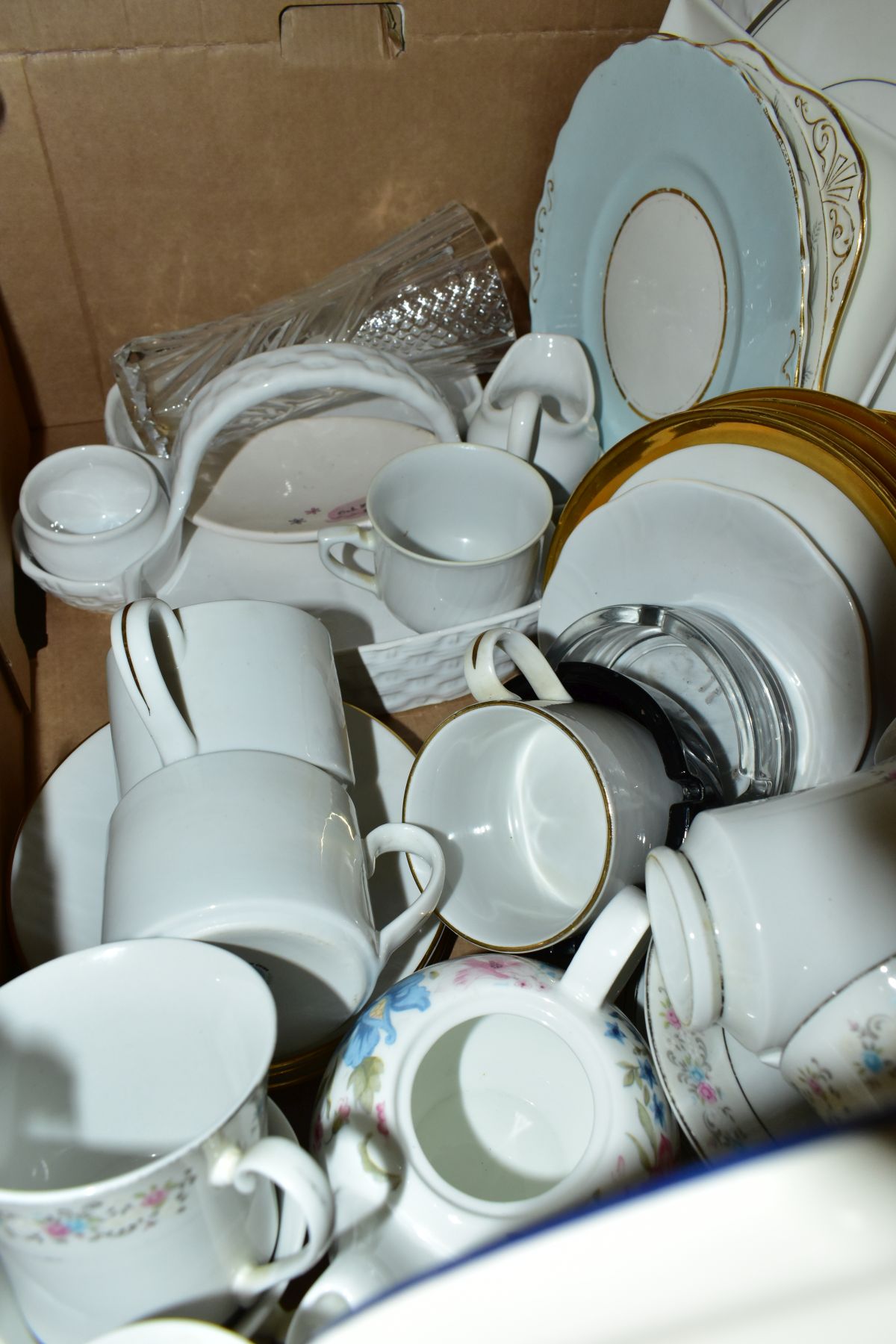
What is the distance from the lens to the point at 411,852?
438mm

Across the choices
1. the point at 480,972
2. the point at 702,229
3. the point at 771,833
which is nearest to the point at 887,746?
the point at 771,833

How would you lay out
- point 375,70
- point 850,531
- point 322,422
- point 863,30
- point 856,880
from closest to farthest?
1. point 856,880
2. point 850,531
3. point 863,30
4. point 375,70
5. point 322,422

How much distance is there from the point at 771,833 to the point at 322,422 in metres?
0.52

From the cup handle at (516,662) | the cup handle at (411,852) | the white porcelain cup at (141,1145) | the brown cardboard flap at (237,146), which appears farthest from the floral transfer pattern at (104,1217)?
the brown cardboard flap at (237,146)

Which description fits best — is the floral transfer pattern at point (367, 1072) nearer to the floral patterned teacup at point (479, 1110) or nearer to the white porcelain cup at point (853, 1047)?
the floral patterned teacup at point (479, 1110)

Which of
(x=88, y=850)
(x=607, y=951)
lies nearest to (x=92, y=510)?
(x=88, y=850)

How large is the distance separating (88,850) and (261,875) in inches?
7.4

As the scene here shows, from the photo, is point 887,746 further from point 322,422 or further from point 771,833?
point 322,422

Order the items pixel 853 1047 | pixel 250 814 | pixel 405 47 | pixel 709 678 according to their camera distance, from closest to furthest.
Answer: pixel 853 1047 → pixel 250 814 → pixel 709 678 → pixel 405 47

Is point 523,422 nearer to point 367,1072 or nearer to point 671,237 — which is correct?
point 671,237

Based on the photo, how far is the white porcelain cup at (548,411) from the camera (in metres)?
0.61

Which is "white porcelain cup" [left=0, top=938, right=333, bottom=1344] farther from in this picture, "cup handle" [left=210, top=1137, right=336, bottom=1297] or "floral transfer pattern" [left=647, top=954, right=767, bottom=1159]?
"floral transfer pattern" [left=647, top=954, right=767, bottom=1159]

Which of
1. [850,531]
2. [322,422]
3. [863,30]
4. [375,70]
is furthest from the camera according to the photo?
[322,422]

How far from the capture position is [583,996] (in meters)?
0.37
